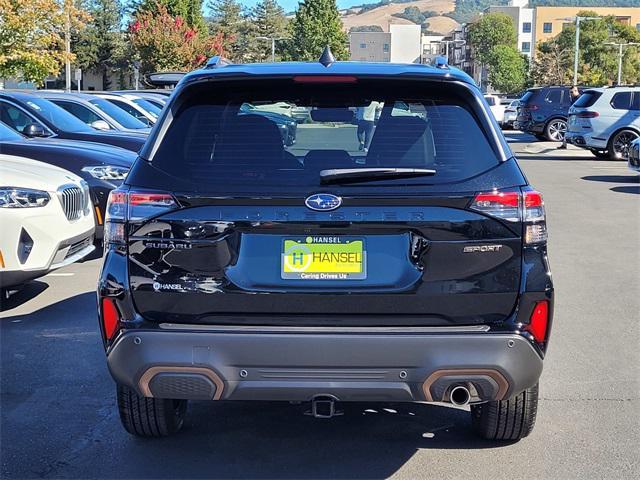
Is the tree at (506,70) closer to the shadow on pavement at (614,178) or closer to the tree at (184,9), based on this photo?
the tree at (184,9)

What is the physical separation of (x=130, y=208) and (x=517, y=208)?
162 centimetres

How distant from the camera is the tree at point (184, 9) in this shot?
5675cm

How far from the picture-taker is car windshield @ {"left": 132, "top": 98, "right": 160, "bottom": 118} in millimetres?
17250

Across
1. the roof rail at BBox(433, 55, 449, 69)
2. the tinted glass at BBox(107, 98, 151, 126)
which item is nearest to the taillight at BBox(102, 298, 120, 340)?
the roof rail at BBox(433, 55, 449, 69)

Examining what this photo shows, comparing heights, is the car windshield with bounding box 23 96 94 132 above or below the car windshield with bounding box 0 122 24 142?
above

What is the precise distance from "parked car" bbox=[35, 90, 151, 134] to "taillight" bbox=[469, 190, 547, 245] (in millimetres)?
10283

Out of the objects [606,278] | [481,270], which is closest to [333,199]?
[481,270]

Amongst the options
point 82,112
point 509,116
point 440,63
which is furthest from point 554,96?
point 440,63

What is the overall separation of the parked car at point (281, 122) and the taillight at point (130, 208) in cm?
56

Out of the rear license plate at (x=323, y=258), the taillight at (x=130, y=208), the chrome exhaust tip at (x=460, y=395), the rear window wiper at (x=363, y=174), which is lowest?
the chrome exhaust tip at (x=460, y=395)

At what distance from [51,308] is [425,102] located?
4.37m

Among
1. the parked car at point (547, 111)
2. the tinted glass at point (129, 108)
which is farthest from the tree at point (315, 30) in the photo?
the tinted glass at point (129, 108)

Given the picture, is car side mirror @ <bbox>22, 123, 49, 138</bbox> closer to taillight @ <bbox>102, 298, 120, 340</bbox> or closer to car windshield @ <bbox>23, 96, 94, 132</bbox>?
car windshield @ <bbox>23, 96, 94, 132</bbox>

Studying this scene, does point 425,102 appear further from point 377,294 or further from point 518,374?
point 518,374
